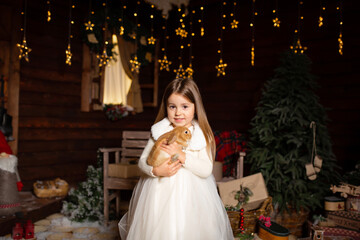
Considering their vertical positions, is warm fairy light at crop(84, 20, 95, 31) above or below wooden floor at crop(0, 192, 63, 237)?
above

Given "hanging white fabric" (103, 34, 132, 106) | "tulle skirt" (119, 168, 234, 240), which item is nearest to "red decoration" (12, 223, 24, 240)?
"tulle skirt" (119, 168, 234, 240)

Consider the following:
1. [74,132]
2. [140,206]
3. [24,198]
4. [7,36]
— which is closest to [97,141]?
[74,132]

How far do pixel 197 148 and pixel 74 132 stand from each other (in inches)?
150

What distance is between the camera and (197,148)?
6.53 ft

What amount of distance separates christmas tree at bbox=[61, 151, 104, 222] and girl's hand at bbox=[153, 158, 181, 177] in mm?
2096

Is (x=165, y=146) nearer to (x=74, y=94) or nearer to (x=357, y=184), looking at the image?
(x=357, y=184)

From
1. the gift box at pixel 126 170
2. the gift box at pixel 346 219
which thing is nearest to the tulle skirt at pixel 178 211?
the gift box at pixel 126 170

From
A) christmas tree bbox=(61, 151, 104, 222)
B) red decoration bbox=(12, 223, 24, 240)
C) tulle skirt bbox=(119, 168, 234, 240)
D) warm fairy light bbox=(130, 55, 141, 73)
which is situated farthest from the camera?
warm fairy light bbox=(130, 55, 141, 73)

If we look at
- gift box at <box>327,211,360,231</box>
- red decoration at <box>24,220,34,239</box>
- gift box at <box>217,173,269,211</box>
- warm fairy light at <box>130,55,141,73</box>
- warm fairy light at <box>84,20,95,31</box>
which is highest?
warm fairy light at <box>84,20,95,31</box>

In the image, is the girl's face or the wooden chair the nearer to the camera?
the girl's face

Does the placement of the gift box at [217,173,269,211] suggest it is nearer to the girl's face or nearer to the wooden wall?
the girl's face

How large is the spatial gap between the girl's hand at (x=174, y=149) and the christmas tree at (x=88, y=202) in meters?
2.16

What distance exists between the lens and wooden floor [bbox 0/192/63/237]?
Answer: 3.17m

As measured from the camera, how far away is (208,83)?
586 cm
